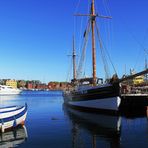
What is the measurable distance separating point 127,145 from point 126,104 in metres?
32.2

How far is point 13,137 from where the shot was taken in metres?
28.9

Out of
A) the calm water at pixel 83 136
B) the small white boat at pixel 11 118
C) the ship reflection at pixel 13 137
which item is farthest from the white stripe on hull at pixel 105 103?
the ship reflection at pixel 13 137

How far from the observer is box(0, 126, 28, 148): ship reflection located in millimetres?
26031

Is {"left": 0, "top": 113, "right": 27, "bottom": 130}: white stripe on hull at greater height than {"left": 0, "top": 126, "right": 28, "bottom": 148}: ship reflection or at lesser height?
greater

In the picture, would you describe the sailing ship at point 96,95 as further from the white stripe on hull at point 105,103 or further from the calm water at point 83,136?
the calm water at point 83,136

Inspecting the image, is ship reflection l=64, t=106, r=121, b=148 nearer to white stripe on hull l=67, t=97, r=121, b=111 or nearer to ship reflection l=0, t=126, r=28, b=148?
white stripe on hull l=67, t=97, r=121, b=111

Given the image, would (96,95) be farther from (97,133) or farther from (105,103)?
(97,133)

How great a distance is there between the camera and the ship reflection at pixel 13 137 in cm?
2603

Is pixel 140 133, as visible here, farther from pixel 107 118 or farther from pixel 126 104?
pixel 126 104

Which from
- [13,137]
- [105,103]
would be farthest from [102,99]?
[13,137]

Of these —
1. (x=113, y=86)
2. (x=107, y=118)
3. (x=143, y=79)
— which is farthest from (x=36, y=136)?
(x=143, y=79)

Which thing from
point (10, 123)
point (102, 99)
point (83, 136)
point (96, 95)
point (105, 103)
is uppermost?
point (96, 95)

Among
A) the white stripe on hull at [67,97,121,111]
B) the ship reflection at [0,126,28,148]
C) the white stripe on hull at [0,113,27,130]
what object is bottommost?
the ship reflection at [0,126,28,148]

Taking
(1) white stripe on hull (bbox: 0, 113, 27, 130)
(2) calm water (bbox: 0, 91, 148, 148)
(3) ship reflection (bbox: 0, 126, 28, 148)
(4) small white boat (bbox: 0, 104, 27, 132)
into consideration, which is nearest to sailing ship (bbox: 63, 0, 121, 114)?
(2) calm water (bbox: 0, 91, 148, 148)
